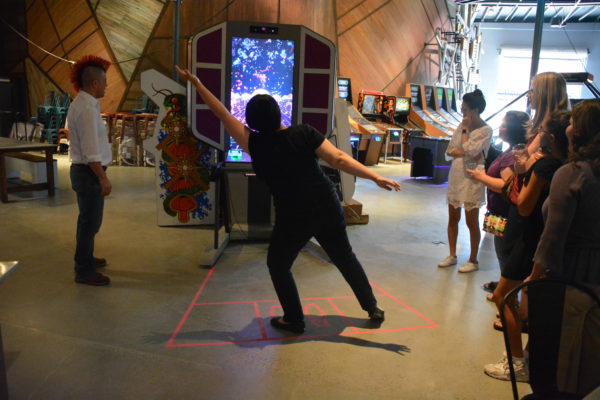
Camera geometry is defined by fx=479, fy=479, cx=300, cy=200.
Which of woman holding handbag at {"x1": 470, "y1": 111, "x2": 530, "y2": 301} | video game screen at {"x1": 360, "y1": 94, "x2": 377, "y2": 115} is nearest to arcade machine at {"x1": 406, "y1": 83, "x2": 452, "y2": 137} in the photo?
video game screen at {"x1": 360, "y1": 94, "x2": 377, "y2": 115}

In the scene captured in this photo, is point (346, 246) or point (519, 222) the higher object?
point (519, 222)

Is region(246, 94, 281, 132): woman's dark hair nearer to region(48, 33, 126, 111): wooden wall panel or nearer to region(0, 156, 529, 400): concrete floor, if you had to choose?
region(0, 156, 529, 400): concrete floor

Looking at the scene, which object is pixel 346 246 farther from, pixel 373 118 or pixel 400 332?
pixel 373 118

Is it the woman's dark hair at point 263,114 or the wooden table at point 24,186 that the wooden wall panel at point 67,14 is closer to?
the wooden table at point 24,186

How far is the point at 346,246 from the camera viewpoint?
278cm

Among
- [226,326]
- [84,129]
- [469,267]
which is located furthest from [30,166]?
[469,267]

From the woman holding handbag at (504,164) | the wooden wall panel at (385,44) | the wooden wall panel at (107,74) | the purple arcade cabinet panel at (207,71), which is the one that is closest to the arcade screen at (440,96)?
the wooden wall panel at (385,44)

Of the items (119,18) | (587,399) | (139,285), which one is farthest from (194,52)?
(119,18)

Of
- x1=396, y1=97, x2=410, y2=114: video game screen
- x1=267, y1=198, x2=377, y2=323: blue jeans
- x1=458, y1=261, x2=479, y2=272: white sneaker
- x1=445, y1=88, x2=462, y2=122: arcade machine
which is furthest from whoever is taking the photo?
x1=445, y1=88, x2=462, y2=122: arcade machine

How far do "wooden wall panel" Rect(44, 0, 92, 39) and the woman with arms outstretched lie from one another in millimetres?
10667

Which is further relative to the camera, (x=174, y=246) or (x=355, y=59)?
(x=355, y=59)

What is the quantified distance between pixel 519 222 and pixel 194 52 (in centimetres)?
308

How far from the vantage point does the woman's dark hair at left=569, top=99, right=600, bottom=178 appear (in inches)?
67.0

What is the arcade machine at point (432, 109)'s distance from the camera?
1398 centimetres
